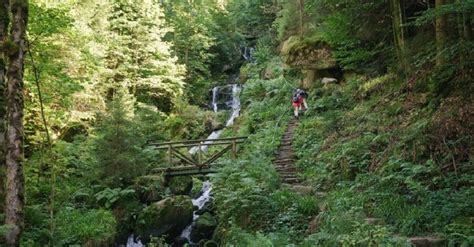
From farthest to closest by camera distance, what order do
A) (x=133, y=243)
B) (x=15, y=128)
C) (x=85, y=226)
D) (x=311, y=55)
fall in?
(x=311, y=55)
(x=133, y=243)
(x=85, y=226)
(x=15, y=128)

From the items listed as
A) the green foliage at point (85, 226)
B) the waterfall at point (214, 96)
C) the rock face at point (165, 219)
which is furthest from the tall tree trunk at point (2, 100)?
the waterfall at point (214, 96)

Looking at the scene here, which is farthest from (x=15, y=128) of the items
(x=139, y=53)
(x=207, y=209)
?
(x=139, y=53)

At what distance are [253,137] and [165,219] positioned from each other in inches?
219

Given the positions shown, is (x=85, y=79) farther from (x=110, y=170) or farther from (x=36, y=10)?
(x=36, y=10)

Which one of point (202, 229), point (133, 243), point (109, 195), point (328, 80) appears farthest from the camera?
point (328, 80)

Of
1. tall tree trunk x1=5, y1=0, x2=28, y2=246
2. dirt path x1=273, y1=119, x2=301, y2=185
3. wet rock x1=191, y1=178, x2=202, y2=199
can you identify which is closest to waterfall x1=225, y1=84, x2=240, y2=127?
wet rock x1=191, y1=178, x2=202, y2=199

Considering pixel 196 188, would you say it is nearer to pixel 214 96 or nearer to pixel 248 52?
pixel 214 96

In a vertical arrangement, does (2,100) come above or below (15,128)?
above

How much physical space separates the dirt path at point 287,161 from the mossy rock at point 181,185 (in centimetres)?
422

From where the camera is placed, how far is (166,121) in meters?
23.1

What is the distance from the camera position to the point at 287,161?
12.9 m

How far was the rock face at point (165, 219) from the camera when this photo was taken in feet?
40.8

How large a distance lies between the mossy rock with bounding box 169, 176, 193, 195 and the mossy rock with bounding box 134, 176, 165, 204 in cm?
117

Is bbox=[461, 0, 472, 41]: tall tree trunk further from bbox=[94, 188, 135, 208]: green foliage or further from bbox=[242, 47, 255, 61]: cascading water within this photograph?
bbox=[242, 47, 255, 61]: cascading water
